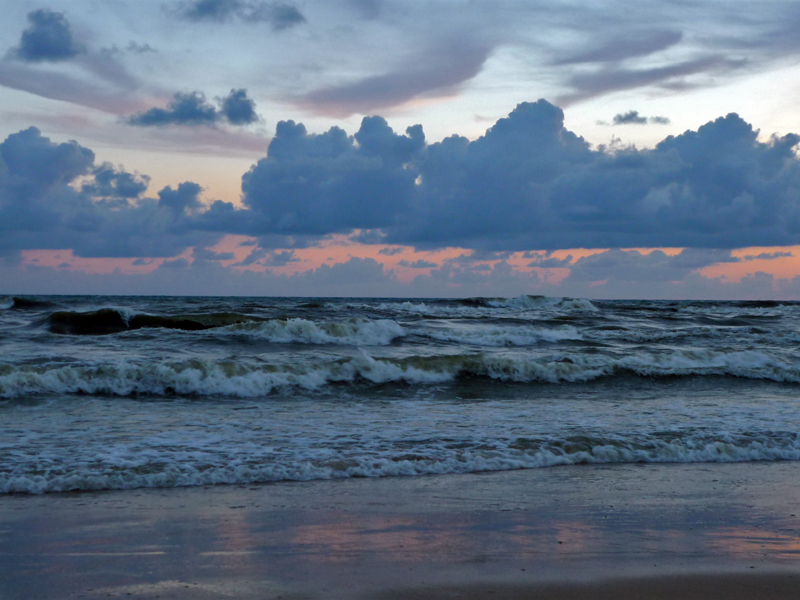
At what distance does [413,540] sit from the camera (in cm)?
476

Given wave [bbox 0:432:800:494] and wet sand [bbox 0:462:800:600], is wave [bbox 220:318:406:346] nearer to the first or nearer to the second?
wave [bbox 0:432:800:494]

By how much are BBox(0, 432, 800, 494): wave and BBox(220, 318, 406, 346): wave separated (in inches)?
448

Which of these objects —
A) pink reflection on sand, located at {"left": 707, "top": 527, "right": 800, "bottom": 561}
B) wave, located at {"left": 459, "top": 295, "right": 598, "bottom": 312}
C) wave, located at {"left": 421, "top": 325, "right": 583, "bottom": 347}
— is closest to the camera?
pink reflection on sand, located at {"left": 707, "top": 527, "right": 800, "bottom": 561}

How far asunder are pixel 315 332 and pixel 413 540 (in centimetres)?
1513

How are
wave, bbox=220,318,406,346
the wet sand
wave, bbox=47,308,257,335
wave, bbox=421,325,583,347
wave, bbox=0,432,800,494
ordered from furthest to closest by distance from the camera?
wave, bbox=47,308,257,335 → wave, bbox=421,325,583,347 → wave, bbox=220,318,406,346 → wave, bbox=0,432,800,494 → the wet sand

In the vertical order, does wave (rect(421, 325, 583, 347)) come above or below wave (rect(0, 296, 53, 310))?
below

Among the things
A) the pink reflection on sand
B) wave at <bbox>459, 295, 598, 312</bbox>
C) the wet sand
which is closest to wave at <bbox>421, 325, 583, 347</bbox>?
the wet sand

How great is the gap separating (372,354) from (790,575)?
13.2 metres

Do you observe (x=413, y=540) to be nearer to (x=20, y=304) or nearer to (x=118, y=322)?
(x=118, y=322)

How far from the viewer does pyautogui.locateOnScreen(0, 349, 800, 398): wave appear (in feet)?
38.6

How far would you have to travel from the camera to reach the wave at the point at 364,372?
38.6 ft

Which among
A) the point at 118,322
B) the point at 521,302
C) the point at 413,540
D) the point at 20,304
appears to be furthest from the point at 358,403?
the point at 521,302

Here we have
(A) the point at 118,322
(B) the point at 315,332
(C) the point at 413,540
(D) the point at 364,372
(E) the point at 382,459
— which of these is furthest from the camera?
(A) the point at 118,322

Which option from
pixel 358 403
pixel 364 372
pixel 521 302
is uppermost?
pixel 521 302
